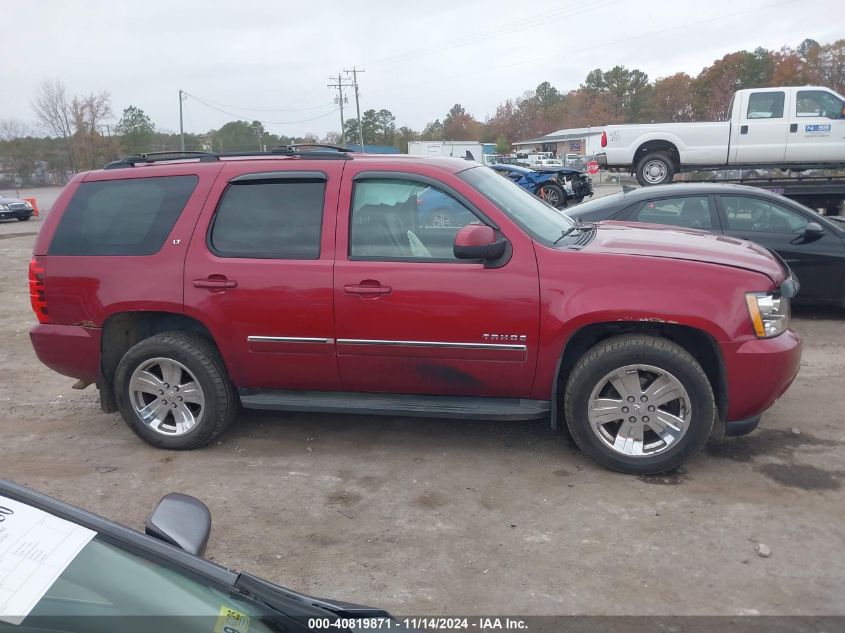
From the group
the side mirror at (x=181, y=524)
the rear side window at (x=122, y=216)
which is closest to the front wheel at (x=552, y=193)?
the rear side window at (x=122, y=216)

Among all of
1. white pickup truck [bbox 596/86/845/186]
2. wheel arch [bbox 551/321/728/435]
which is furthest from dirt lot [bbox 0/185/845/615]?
white pickup truck [bbox 596/86/845/186]

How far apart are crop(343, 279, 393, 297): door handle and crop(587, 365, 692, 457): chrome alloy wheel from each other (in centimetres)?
138

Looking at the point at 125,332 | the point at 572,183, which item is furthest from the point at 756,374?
the point at 572,183

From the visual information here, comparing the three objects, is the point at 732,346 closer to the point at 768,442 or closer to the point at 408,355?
the point at 768,442

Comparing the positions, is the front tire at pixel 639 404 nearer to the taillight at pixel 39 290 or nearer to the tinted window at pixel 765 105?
the taillight at pixel 39 290

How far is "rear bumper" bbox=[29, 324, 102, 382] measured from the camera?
189 inches

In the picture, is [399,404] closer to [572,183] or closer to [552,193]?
[552,193]

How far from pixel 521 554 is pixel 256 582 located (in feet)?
6.01

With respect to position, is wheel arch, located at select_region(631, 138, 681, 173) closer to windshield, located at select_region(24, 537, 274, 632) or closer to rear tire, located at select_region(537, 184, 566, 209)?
rear tire, located at select_region(537, 184, 566, 209)

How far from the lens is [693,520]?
12.1ft

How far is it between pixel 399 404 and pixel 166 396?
1.62 m

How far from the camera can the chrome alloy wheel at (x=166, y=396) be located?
473cm

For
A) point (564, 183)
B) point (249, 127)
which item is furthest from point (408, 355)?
point (249, 127)

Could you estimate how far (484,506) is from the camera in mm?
3928
